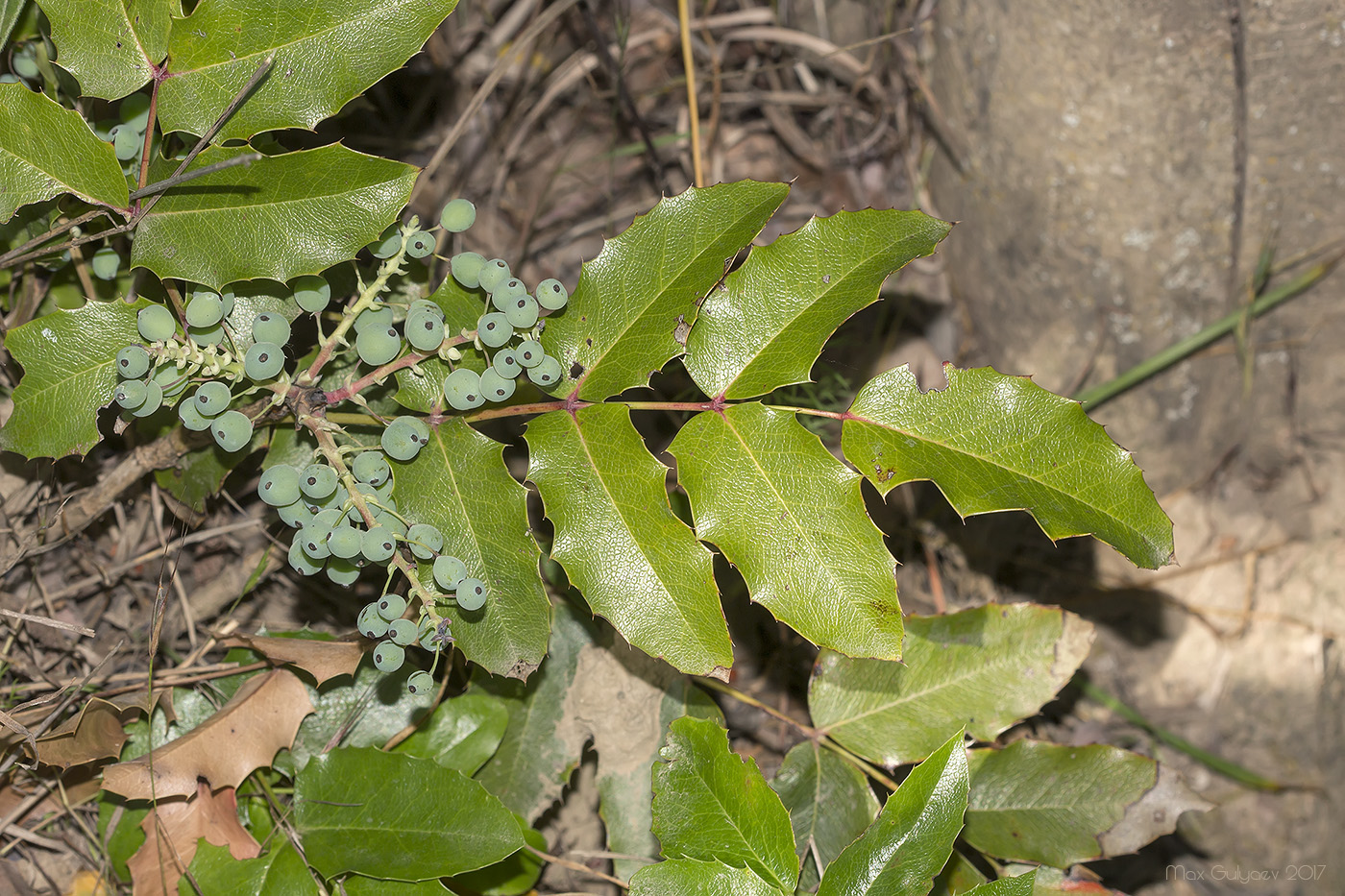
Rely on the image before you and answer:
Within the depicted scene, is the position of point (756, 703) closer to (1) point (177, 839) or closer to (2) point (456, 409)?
(2) point (456, 409)

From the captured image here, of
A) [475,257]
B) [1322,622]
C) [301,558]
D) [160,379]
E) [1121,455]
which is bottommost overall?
[1322,622]

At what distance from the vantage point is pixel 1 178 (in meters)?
1.52

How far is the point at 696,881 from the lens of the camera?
59.2 inches

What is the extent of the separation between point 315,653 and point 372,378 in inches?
21.9

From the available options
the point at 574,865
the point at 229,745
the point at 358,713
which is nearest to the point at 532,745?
the point at 574,865

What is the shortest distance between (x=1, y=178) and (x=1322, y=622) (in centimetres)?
323

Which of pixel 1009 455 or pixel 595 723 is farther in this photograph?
pixel 595 723

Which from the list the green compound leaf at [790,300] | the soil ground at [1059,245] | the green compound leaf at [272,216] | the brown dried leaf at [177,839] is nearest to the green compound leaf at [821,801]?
the soil ground at [1059,245]

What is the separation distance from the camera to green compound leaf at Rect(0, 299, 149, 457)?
1.56m

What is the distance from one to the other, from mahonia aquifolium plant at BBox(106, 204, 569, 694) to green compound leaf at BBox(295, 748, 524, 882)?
9.8 inches

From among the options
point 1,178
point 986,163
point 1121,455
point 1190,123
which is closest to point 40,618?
point 1,178

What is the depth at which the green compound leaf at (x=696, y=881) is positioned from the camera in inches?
59.0

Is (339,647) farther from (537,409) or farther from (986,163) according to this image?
(986,163)

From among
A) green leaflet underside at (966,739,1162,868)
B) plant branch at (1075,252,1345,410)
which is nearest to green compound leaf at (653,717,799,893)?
green leaflet underside at (966,739,1162,868)
